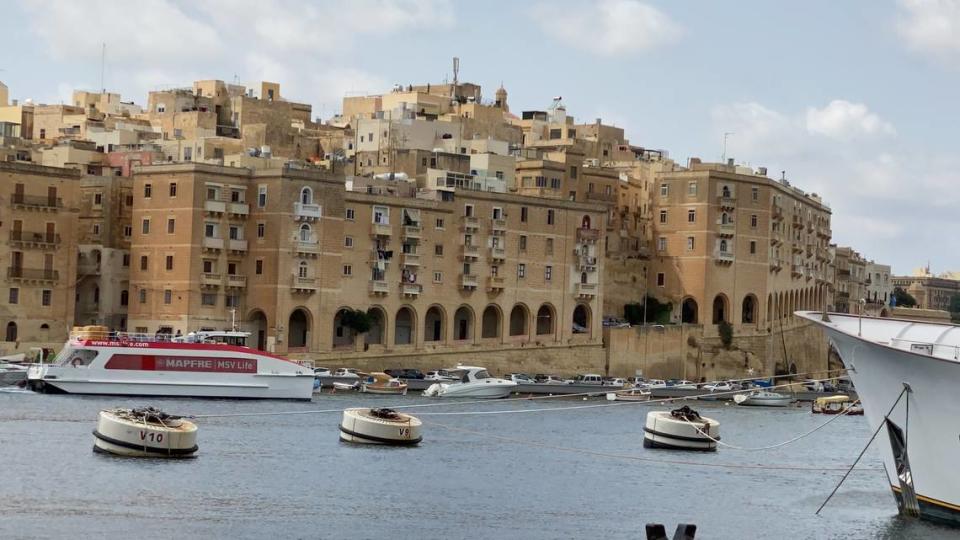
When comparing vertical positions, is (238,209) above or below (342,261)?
above

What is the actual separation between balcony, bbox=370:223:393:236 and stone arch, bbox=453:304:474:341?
6685mm

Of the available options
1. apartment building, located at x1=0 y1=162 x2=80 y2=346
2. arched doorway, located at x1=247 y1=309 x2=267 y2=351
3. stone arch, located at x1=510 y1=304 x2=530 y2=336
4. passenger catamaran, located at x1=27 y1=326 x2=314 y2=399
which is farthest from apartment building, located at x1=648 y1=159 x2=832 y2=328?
passenger catamaran, located at x1=27 y1=326 x2=314 y2=399

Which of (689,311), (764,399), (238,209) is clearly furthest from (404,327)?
(689,311)

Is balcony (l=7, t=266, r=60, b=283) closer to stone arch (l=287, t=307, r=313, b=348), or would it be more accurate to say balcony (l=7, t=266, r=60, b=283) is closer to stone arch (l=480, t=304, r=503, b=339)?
stone arch (l=287, t=307, r=313, b=348)

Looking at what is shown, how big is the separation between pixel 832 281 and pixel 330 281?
5054 centimetres

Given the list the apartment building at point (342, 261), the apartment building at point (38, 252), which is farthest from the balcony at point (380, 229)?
the apartment building at point (38, 252)

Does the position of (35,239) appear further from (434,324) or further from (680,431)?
(680,431)

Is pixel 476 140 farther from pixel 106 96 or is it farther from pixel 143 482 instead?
pixel 143 482

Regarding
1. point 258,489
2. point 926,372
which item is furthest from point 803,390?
point 926,372

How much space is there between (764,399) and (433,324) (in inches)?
678

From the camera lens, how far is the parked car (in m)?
97.4

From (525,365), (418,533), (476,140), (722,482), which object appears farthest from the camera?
(476,140)

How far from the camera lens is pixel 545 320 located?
356ft

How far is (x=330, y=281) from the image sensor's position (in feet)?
320
